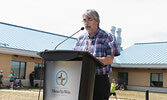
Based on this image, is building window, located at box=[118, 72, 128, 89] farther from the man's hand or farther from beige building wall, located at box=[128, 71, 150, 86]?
the man's hand

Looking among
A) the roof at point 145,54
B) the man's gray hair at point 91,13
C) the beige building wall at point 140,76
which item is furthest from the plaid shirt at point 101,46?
the beige building wall at point 140,76

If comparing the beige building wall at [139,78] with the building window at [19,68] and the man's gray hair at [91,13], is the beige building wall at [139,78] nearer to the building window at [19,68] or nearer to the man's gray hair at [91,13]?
the building window at [19,68]

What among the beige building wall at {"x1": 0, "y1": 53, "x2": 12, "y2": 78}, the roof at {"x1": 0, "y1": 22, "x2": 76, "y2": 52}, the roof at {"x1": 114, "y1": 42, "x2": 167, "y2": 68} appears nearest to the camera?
the beige building wall at {"x1": 0, "y1": 53, "x2": 12, "y2": 78}

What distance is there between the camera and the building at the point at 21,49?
22641 millimetres

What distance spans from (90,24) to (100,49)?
1.05ft

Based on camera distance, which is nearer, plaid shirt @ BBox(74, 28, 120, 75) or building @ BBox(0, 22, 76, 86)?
plaid shirt @ BBox(74, 28, 120, 75)

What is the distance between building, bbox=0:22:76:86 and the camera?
74.3 feet

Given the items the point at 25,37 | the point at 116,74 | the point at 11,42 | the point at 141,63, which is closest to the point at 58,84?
the point at 11,42

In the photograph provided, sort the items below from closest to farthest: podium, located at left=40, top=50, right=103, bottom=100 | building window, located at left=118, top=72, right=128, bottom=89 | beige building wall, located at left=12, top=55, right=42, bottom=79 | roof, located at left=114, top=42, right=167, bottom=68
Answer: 1. podium, located at left=40, top=50, right=103, bottom=100
2. beige building wall, located at left=12, top=55, right=42, bottom=79
3. roof, located at left=114, top=42, right=167, bottom=68
4. building window, located at left=118, top=72, right=128, bottom=89

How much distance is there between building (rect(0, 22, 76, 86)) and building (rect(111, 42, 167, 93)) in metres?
8.63

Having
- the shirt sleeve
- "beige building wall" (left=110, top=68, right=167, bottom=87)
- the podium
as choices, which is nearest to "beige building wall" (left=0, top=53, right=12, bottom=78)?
"beige building wall" (left=110, top=68, right=167, bottom=87)

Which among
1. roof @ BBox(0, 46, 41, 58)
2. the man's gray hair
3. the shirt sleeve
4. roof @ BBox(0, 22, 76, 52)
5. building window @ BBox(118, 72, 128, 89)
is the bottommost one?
building window @ BBox(118, 72, 128, 89)

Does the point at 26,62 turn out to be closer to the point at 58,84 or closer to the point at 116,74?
the point at 116,74

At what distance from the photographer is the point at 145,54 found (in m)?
33.0
